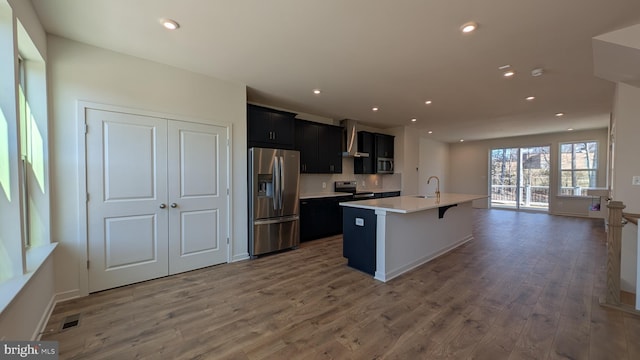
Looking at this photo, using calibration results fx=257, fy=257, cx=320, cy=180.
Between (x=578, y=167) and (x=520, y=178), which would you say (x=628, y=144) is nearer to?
A: (x=578, y=167)

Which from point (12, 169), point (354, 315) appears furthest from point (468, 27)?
point (12, 169)

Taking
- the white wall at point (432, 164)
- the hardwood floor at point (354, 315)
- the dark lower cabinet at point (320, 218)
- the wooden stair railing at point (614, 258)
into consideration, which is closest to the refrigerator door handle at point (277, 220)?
the dark lower cabinet at point (320, 218)

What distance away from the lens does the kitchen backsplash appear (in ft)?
18.6

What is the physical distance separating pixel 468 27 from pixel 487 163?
867 cm

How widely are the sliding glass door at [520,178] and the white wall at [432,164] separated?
1.56 metres

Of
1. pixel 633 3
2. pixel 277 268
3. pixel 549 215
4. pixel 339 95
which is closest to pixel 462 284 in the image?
pixel 277 268

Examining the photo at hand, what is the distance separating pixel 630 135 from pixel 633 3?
1.60 metres

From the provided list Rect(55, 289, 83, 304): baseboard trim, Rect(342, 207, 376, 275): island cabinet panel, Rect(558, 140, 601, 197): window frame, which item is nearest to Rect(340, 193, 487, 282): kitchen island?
Rect(342, 207, 376, 275): island cabinet panel

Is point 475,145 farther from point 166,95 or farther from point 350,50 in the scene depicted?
point 166,95

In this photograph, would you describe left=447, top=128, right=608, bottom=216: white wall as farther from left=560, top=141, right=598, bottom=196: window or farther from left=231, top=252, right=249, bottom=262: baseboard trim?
left=231, top=252, right=249, bottom=262: baseboard trim

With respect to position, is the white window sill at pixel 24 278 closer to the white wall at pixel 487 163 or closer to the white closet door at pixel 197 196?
the white closet door at pixel 197 196

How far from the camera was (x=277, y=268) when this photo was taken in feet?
11.6

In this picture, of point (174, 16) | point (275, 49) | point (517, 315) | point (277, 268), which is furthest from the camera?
point (277, 268)

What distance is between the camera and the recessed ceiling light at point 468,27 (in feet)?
7.35
